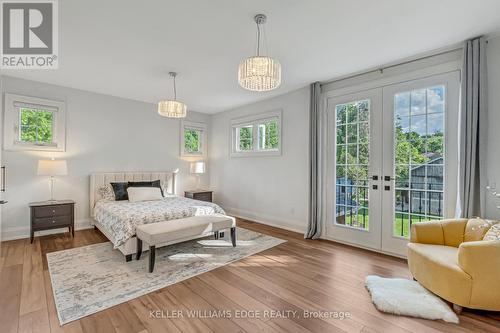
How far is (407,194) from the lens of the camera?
11.0 feet

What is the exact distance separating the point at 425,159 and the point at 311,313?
8.47 ft

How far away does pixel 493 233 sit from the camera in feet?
7.36

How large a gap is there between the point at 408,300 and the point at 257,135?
4093 millimetres

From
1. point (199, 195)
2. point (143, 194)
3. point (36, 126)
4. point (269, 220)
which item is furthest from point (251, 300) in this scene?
point (36, 126)

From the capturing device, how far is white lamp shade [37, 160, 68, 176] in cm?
389

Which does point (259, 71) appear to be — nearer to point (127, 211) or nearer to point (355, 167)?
point (355, 167)

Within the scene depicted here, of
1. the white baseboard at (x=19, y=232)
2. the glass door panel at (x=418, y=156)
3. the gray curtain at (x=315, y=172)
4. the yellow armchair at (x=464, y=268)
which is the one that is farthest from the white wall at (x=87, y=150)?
the yellow armchair at (x=464, y=268)

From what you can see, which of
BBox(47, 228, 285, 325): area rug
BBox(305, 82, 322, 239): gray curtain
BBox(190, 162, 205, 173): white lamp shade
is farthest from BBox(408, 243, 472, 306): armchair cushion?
BBox(190, 162, 205, 173): white lamp shade

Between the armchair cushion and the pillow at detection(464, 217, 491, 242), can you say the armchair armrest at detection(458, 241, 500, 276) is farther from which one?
the pillow at detection(464, 217, 491, 242)

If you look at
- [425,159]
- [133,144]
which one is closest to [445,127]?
[425,159]

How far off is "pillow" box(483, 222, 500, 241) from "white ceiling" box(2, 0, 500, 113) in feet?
6.90

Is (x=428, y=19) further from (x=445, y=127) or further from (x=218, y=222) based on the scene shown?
(x=218, y=222)

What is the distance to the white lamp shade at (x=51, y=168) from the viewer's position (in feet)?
12.7

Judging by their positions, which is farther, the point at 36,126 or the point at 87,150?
the point at 87,150
